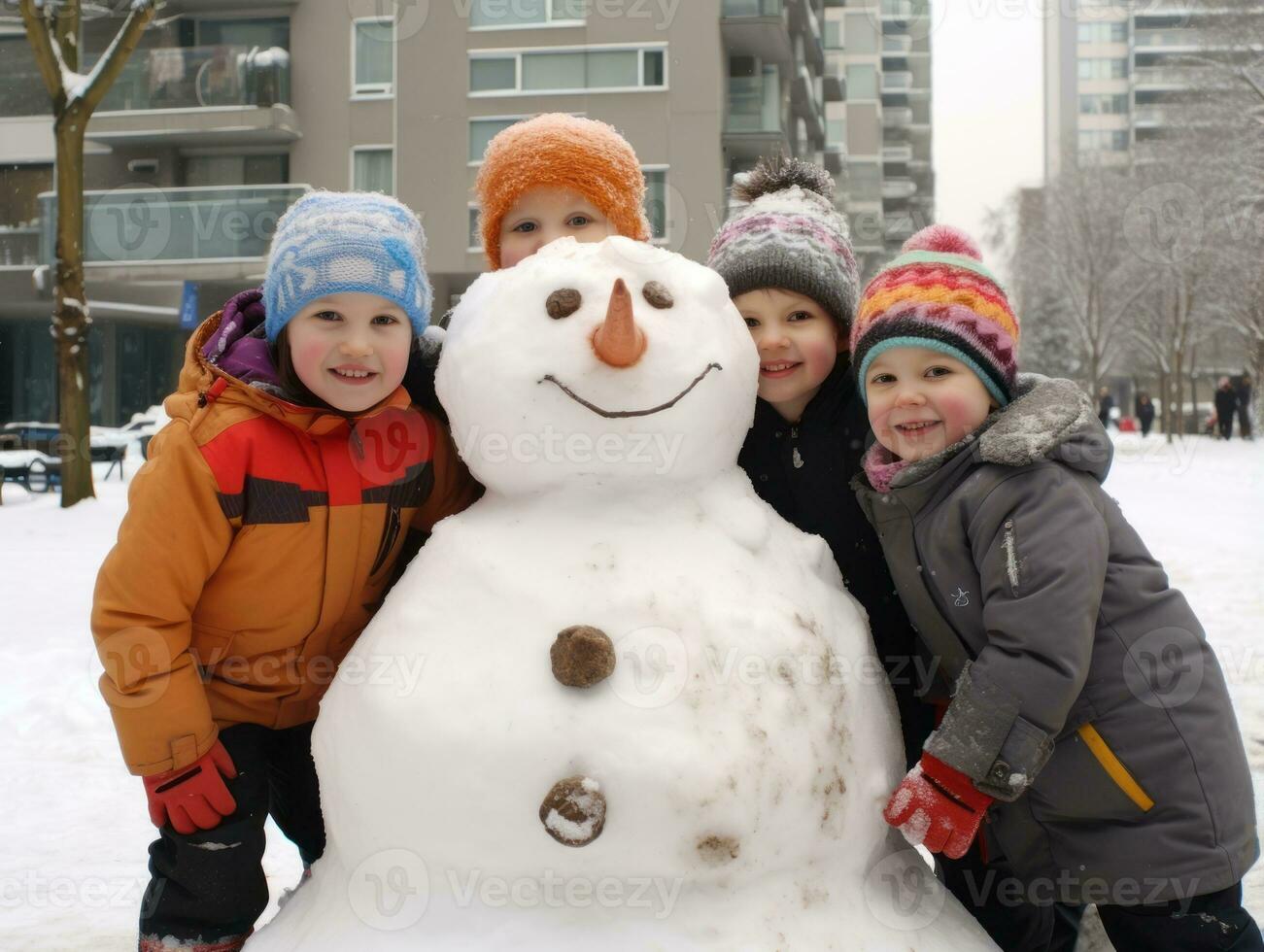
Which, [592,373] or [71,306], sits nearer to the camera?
[592,373]

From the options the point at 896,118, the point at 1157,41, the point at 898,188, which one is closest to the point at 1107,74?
the point at 1157,41

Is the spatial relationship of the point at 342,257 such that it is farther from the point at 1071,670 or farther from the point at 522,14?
the point at 522,14

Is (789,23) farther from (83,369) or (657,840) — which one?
(657,840)

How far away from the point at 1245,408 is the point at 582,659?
30.2 meters

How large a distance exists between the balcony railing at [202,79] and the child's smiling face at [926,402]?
18.6m

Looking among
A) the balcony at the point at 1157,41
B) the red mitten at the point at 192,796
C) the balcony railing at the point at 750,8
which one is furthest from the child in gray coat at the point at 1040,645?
the balcony at the point at 1157,41

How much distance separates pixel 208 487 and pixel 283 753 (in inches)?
28.2

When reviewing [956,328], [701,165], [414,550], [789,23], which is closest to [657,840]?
[414,550]

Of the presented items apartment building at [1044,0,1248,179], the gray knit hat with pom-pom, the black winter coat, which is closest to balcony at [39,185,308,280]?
the gray knit hat with pom-pom

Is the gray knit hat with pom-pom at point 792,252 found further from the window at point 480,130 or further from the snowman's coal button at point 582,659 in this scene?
the window at point 480,130

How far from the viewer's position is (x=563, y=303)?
6.32 feet

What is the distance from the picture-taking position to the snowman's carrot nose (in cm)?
180

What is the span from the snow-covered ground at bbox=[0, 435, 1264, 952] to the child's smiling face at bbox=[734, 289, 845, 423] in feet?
6.92

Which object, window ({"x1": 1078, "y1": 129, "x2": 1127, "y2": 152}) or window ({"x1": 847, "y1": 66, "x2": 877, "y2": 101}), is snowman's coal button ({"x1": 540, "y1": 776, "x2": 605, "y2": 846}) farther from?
window ({"x1": 1078, "y1": 129, "x2": 1127, "y2": 152})
